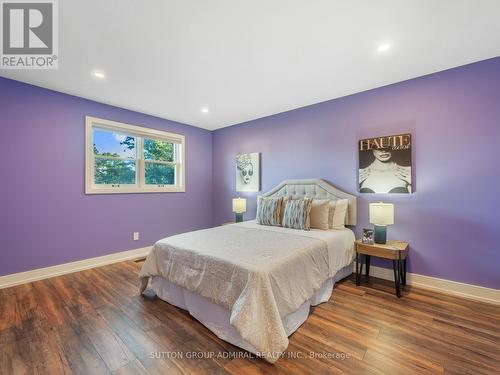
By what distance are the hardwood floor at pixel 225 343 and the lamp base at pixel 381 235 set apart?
0.57 meters

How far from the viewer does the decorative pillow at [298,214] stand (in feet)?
9.82

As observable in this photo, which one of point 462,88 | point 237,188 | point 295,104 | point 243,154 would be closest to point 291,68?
point 295,104

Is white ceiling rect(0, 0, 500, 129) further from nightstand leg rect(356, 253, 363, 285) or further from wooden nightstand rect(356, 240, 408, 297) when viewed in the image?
nightstand leg rect(356, 253, 363, 285)

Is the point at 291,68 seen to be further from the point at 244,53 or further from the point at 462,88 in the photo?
the point at 462,88

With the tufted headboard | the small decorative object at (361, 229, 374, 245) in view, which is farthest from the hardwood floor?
the tufted headboard

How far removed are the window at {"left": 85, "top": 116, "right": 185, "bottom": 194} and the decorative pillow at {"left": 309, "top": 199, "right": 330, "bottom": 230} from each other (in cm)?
282

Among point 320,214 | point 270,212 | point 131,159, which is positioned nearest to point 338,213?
point 320,214

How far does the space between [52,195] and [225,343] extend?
10.2 ft

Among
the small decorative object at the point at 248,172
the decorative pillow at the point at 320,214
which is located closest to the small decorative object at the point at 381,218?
the decorative pillow at the point at 320,214

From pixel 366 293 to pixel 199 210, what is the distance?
3.55m

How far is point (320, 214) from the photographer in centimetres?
302

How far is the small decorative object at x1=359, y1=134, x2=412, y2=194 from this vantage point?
281cm

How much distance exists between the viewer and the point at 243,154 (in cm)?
464

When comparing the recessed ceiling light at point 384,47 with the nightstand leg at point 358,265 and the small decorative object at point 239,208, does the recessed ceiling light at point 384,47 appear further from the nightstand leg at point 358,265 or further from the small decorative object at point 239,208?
the small decorative object at point 239,208
